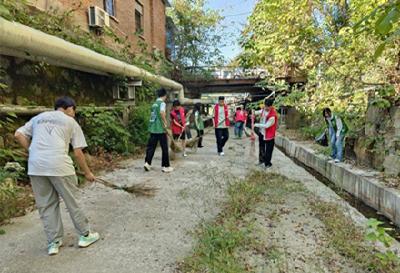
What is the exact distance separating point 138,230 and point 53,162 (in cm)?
136

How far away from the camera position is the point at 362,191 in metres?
5.79

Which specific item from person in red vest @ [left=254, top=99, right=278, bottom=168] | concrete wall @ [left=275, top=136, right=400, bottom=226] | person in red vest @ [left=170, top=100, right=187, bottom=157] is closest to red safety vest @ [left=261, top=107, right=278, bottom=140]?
person in red vest @ [left=254, top=99, right=278, bottom=168]

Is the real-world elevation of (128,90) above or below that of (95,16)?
below

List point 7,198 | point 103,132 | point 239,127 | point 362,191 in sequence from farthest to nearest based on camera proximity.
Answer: point 239,127
point 103,132
point 362,191
point 7,198

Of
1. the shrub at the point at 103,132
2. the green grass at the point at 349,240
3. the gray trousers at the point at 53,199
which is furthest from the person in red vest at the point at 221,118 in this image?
the gray trousers at the point at 53,199

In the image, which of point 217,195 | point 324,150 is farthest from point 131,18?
point 217,195

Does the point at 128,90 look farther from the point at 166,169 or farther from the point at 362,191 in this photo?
the point at 362,191

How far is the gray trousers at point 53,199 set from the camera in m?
2.95

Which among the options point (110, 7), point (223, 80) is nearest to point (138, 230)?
point (110, 7)

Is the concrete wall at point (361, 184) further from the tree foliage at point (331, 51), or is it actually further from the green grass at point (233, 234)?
the tree foliage at point (331, 51)

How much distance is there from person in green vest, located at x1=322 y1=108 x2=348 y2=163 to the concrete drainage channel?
0.97ft

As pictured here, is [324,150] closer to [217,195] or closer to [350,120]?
[350,120]

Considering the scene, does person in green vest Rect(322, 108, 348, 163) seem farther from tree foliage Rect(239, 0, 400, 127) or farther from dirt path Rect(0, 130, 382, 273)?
dirt path Rect(0, 130, 382, 273)

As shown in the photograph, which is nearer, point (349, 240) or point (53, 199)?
point (53, 199)
